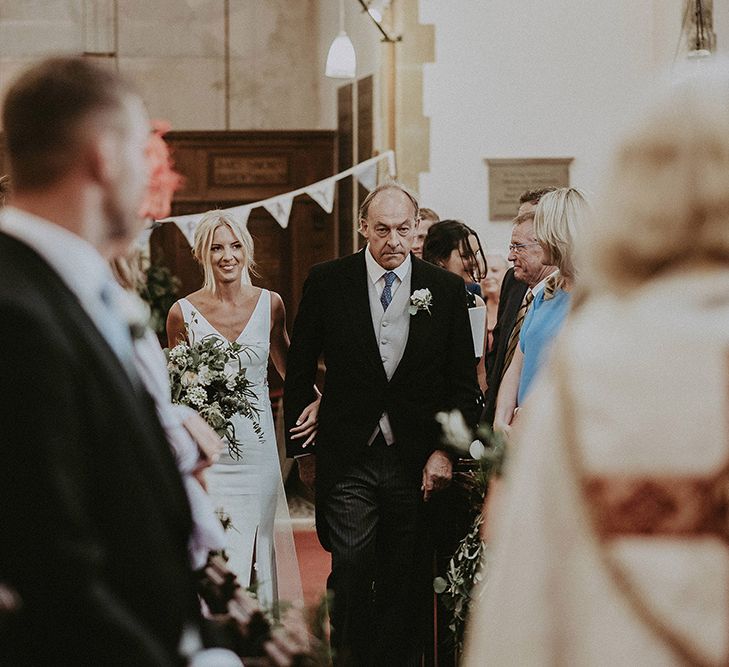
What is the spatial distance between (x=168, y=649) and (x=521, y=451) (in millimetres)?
575

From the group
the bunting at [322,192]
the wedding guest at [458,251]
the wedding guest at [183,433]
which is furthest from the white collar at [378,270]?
the bunting at [322,192]

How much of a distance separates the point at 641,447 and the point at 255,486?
16.1 ft

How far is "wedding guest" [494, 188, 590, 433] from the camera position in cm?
473

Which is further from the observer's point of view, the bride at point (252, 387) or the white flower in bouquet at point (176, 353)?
the bride at point (252, 387)

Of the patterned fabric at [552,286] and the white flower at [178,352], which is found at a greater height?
the patterned fabric at [552,286]

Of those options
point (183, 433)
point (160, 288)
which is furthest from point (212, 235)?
point (160, 288)

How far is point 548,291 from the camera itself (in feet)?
16.3

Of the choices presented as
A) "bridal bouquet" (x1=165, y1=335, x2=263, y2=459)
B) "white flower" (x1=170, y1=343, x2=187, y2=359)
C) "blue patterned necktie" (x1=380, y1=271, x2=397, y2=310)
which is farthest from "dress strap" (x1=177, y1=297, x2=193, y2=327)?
"blue patterned necktie" (x1=380, y1=271, x2=397, y2=310)

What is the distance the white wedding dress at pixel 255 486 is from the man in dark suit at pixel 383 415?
101cm

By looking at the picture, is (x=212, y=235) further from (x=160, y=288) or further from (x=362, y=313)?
(x=160, y=288)

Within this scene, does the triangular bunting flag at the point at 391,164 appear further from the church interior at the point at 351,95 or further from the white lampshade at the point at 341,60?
the white lampshade at the point at 341,60

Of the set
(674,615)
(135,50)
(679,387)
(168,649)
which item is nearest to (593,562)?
(674,615)

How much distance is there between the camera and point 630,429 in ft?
5.82

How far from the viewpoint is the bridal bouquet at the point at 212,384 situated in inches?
239
